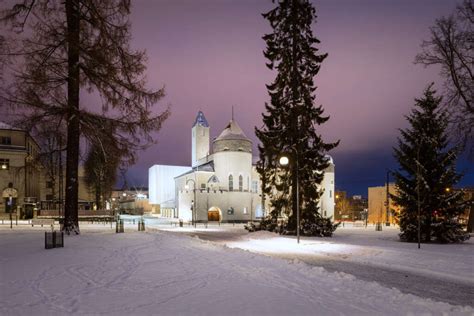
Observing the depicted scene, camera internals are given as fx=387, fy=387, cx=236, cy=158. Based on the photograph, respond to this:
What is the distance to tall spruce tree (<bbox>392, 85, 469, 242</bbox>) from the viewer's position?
2528 cm

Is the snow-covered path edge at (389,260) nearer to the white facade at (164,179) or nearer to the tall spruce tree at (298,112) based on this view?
the tall spruce tree at (298,112)

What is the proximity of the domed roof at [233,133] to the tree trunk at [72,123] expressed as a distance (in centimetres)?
4791

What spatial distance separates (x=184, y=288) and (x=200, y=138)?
Answer: 241 ft

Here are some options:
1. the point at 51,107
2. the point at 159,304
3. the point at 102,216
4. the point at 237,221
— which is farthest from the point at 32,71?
the point at 237,221

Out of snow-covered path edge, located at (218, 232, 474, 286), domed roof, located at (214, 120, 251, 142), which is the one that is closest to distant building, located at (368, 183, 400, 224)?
domed roof, located at (214, 120, 251, 142)

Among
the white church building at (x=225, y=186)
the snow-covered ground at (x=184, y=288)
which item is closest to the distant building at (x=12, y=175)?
the white church building at (x=225, y=186)

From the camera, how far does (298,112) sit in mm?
30094

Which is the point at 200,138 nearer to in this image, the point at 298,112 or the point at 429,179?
the point at 298,112

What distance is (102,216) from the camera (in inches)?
1804

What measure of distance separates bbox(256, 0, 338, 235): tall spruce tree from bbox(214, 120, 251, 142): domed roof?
120ft

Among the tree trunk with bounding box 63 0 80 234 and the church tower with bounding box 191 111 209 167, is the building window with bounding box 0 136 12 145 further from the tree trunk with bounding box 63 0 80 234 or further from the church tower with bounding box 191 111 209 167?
the tree trunk with bounding box 63 0 80 234

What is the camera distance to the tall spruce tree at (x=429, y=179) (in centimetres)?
2528

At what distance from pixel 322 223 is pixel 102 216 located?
27.6 meters

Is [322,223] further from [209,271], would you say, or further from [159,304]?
[159,304]
